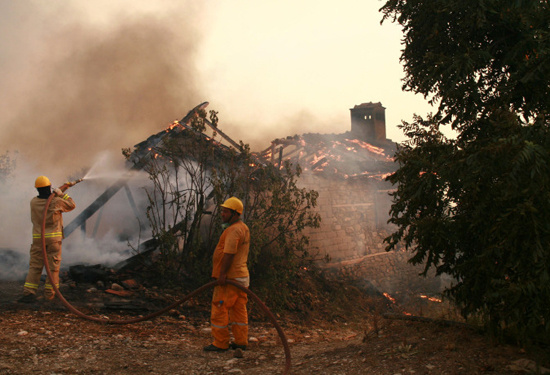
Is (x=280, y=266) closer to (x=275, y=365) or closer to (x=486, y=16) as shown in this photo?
(x=275, y=365)

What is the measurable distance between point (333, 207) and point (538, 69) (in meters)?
10.7

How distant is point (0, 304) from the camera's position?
6.18 m

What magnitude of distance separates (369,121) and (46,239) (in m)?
26.1

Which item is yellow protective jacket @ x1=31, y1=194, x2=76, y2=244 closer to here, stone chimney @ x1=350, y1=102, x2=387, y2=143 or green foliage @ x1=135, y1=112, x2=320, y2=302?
green foliage @ x1=135, y1=112, x2=320, y2=302

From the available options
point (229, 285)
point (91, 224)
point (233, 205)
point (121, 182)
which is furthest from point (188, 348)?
point (91, 224)

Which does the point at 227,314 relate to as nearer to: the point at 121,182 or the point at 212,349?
the point at 212,349

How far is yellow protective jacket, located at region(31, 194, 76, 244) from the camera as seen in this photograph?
6590mm

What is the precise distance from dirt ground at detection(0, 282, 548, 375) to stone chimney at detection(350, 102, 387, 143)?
2400 centimetres

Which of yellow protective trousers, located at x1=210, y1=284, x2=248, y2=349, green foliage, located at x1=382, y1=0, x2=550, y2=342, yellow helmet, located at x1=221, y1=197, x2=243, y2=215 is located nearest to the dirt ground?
yellow protective trousers, located at x1=210, y1=284, x2=248, y2=349

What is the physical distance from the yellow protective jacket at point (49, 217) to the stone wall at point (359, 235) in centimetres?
807

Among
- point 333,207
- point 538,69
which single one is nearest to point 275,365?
point 538,69

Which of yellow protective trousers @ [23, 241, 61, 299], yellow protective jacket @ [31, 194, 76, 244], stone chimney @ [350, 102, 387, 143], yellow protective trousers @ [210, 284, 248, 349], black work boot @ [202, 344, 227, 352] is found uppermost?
stone chimney @ [350, 102, 387, 143]

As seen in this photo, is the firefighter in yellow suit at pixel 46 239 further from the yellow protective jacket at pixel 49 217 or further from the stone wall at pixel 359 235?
the stone wall at pixel 359 235

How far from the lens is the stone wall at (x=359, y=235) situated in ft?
46.3
